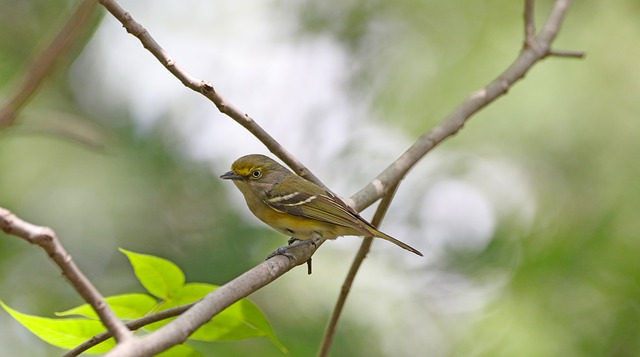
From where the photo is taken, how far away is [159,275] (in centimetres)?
179

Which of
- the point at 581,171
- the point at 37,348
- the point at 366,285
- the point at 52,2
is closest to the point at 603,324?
the point at 581,171

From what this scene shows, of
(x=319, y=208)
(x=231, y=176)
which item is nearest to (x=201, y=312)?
(x=319, y=208)

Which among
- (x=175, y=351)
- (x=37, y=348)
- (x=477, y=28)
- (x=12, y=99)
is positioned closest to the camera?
(x=12, y=99)

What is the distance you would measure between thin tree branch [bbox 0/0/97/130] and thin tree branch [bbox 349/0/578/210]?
5.27ft

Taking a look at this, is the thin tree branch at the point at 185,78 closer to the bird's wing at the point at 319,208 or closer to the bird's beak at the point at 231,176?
the bird's wing at the point at 319,208

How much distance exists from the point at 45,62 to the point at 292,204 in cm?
242

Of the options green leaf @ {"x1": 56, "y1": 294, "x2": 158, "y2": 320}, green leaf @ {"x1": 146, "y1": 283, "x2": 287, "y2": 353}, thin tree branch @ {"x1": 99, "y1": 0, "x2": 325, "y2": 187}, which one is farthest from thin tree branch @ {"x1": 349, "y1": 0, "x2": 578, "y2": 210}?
green leaf @ {"x1": 56, "y1": 294, "x2": 158, "y2": 320}

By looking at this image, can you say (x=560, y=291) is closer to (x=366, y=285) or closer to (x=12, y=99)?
(x=366, y=285)

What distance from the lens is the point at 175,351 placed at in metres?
1.70

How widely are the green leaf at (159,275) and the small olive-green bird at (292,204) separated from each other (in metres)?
0.88

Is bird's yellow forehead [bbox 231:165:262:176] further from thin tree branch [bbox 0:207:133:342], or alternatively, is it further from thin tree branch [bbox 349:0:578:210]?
thin tree branch [bbox 0:207:133:342]

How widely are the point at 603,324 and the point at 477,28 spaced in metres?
1.88

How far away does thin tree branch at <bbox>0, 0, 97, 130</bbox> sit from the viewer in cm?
77

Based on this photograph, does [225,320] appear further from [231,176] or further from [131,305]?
[231,176]
